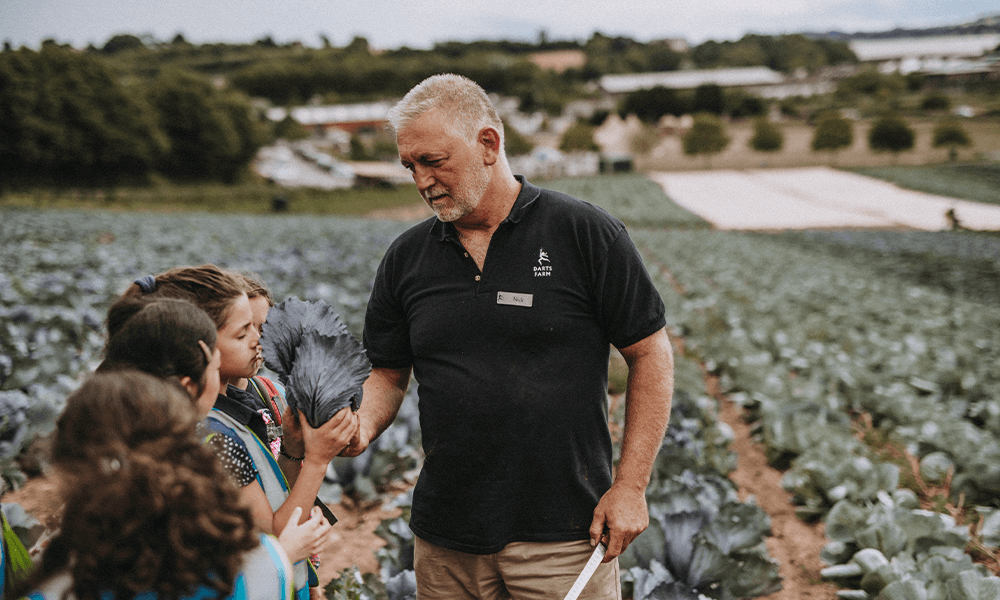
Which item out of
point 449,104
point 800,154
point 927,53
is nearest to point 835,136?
point 800,154

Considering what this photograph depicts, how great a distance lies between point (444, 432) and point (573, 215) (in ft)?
2.85

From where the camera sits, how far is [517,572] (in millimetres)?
2037

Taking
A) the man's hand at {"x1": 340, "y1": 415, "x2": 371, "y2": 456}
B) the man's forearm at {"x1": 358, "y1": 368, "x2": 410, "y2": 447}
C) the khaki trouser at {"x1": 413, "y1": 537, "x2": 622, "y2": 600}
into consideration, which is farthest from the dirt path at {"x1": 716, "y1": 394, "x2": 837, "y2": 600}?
the man's hand at {"x1": 340, "y1": 415, "x2": 371, "y2": 456}

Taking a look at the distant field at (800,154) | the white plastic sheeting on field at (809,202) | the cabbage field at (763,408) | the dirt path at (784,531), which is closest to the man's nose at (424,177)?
the cabbage field at (763,408)

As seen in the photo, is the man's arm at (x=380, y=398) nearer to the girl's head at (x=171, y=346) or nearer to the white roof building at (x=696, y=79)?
the girl's head at (x=171, y=346)

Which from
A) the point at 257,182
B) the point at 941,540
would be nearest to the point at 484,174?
the point at 941,540

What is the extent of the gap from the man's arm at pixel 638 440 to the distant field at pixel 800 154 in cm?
6455

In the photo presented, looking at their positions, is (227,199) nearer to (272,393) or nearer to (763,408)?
(763,408)

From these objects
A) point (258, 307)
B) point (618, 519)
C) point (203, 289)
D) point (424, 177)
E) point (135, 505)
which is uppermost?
point (424, 177)

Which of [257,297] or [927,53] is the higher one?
[927,53]

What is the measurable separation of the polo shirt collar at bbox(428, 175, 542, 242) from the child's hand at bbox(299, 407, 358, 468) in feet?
2.47

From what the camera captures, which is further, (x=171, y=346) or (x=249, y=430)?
(x=249, y=430)

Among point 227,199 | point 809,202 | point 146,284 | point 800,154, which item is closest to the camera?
point 146,284

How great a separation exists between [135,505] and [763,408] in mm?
5546
